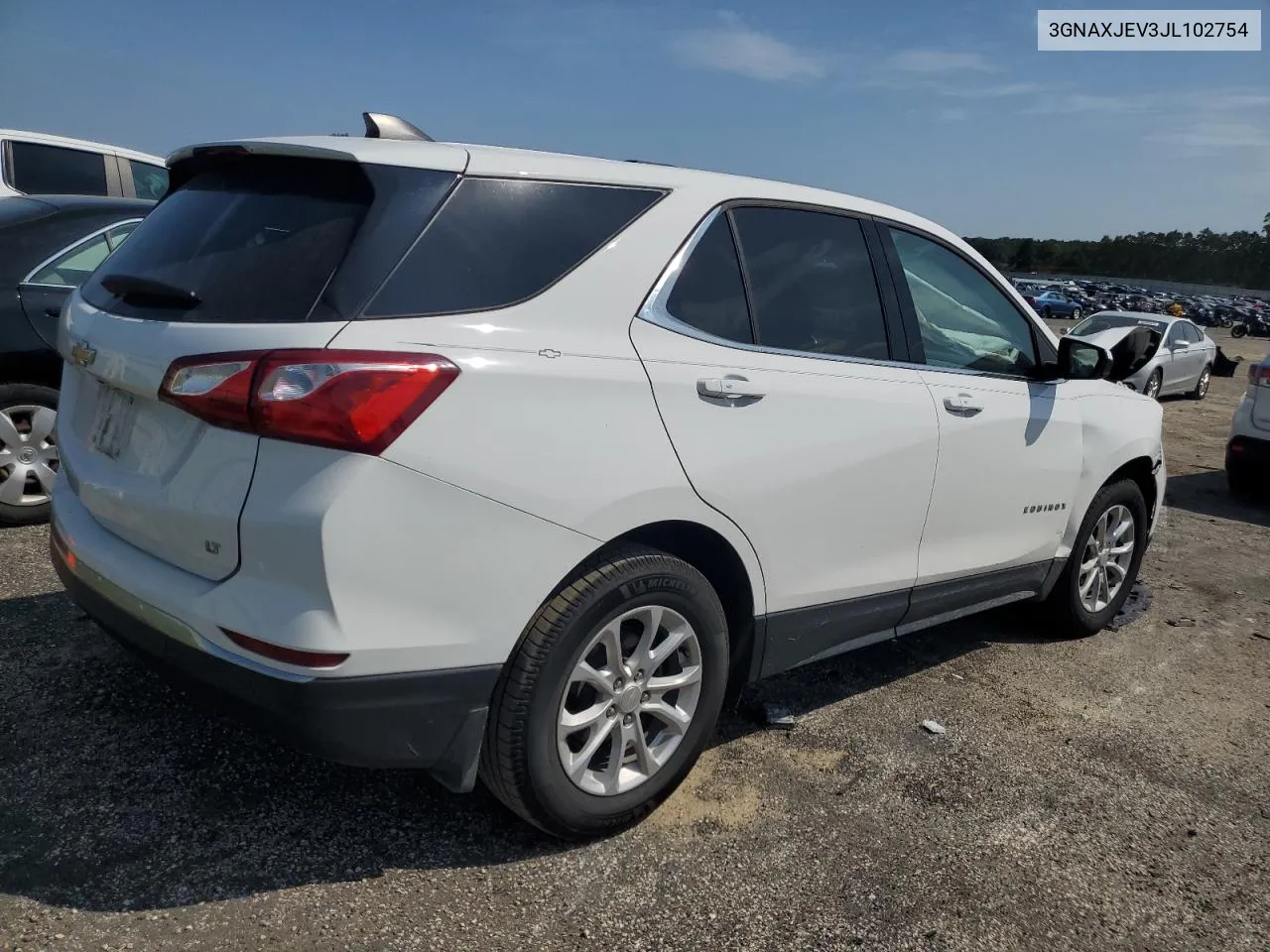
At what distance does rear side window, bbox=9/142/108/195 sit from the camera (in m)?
7.86

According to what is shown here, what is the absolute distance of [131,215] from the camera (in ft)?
17.4

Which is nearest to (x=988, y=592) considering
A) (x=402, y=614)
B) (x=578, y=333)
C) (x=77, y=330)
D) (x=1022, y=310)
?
(x=1022, y=310)

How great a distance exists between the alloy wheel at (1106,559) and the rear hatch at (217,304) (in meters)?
3.53

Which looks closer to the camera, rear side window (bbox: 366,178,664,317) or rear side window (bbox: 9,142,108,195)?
rear side window (bbox: 366,178,664,317)

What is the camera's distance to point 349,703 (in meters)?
2.15

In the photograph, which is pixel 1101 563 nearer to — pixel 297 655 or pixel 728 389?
pixel 728 389

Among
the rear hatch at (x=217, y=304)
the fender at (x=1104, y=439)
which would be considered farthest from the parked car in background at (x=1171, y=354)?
the rear hatch at (x=217, y=304)

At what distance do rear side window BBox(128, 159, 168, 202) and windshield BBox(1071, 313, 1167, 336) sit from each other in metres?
13.0

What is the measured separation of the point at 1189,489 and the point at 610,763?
8.01m

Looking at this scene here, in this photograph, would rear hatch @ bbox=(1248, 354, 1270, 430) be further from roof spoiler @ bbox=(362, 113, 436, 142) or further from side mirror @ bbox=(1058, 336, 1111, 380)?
roof spoiler @ bbox=(362, 113, 436, 142)

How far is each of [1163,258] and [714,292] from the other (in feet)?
425

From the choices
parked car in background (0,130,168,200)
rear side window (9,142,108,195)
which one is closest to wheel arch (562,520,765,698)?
parked car in background (0,130,168,200)

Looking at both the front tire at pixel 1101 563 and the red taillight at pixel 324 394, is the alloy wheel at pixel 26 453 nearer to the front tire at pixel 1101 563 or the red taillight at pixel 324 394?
the red taillight at pixel 324 394

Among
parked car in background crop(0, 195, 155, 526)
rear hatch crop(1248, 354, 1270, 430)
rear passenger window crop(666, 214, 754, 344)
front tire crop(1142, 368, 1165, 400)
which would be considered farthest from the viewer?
front tire crop(1142, 368, 1165, 400)
